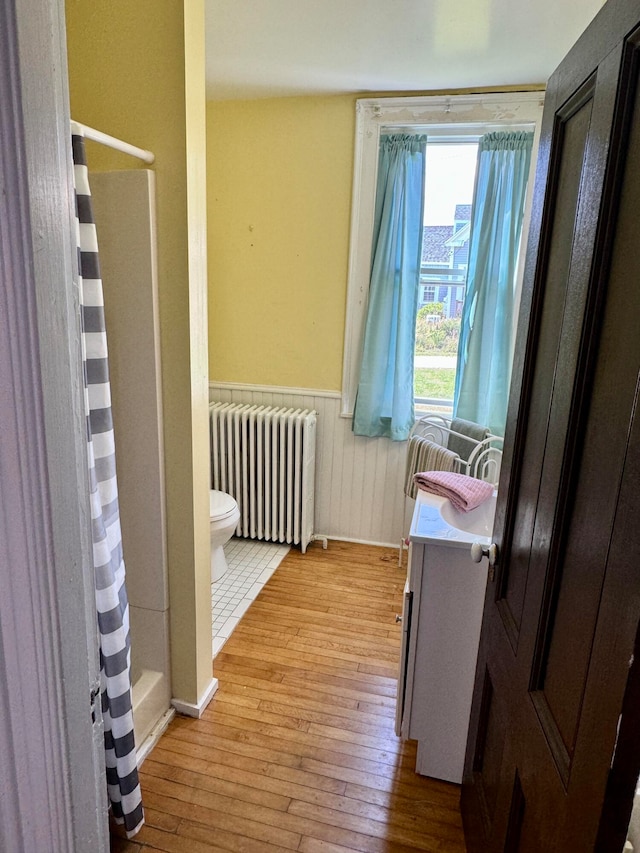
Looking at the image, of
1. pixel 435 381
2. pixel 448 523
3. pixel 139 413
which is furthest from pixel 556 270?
pixel 435 381

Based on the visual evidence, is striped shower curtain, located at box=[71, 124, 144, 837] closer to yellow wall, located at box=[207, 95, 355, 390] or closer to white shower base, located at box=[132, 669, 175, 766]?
white shower base, located at box=[132, 669, 175, 766]

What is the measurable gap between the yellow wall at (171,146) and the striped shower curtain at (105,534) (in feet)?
1.10

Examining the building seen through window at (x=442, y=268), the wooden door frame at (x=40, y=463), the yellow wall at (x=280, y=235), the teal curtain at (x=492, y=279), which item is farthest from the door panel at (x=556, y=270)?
the yellow wall at (x=280, y=235)

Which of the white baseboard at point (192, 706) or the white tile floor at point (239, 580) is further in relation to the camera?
the white tile floor at point (239, 580)

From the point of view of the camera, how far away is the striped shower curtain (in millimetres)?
1297

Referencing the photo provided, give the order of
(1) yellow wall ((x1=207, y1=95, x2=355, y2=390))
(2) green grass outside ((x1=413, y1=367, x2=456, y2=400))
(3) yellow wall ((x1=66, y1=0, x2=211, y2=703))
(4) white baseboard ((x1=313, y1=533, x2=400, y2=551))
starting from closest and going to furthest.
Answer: (3) yellow wall ((x1=66, y1=0, x2=211, y2=703))
(1) yellow wall ((x1=207, y1=95, x2=355, y2=390))
(2) green grass outside ((x1=413, y1=367, x2=456, y2=400))
(4) white baseboard ((x1=313, y1=533, x2=400, y2=551))

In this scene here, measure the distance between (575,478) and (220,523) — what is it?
203 cm

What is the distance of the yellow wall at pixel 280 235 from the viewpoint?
2.89 m

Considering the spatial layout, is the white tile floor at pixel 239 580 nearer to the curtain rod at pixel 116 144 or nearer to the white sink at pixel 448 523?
the white sink at pixel 448 523

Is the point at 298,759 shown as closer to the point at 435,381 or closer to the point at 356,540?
the point at 356,540

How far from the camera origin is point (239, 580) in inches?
113

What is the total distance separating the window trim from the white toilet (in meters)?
1.14

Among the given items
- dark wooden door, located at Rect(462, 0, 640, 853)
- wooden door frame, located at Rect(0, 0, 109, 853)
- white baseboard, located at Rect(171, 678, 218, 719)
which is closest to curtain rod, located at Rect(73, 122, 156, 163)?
wooden door frame, located at Rect(0, 0, 109, 853)

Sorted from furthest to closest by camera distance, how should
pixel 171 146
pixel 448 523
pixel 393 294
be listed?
1. pixel 393 294
2. pixel 448 523
3. pixel 171 146
